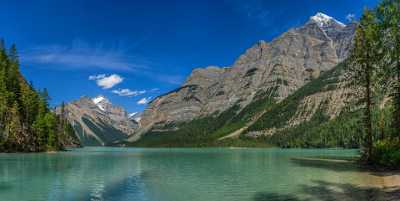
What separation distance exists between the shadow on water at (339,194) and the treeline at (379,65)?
17475mm

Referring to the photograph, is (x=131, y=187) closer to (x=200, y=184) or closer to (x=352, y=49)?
(x=200, y=184)

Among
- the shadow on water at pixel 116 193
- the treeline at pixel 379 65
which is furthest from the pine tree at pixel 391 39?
the shadow on water at pixel 116 193

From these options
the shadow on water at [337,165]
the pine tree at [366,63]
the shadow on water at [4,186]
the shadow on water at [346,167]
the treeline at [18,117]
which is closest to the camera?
the shadow on water at [4,186]

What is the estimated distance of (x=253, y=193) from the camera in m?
36.1

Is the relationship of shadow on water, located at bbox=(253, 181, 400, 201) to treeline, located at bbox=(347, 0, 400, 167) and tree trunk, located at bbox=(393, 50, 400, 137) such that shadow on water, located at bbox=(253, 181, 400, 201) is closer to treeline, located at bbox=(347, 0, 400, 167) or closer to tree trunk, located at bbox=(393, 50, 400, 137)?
treeline, located at bbox=(347, 0, 400, 167)

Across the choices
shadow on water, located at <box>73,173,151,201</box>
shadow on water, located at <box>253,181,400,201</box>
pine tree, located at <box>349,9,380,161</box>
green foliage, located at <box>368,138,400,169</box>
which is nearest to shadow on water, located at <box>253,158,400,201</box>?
shadow on water, located at <box>253,181,400,201</box>

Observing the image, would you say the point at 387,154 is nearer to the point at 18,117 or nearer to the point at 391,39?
the point at 391,39

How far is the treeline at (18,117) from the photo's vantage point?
5271 inches

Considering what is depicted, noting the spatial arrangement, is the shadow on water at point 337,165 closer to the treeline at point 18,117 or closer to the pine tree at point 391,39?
the pine tree at point 391,39

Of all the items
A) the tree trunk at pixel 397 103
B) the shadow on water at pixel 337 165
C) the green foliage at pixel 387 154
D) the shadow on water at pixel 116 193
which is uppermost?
the tree trunk at pixel 397 103

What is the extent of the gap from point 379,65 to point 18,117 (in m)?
124

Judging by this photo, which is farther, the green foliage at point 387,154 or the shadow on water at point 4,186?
the green foliage at point 387,154

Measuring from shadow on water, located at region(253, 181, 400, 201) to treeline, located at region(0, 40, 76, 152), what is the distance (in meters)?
119

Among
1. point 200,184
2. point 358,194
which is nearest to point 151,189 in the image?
point 200,184
